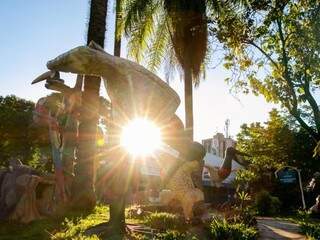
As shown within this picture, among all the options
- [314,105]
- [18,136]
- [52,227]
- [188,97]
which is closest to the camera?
[52,227]

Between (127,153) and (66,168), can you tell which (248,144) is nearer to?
(66,168)

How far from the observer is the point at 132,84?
24.9ft

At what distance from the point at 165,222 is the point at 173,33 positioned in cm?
1043

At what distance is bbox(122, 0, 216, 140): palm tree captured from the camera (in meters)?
17.2

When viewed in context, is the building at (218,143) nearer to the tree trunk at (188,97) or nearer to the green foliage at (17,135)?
the green foliage at (17,135)

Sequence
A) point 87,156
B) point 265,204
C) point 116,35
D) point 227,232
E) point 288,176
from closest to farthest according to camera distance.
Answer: point 227,232 → point 87,156 → point 116,35 → point 265,204 → point 288,176

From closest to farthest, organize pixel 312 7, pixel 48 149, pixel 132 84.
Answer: pixel 132 84 < pixel 312 7 < pixel 48 149

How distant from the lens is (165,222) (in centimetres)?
957

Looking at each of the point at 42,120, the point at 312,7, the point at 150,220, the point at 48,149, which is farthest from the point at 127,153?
the point at 48,149

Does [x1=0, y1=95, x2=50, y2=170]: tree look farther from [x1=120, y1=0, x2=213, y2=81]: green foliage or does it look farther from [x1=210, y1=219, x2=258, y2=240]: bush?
[x1=210, y1=219, x2=258, y2=240]: bush

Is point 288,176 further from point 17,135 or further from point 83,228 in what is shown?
point 17,135

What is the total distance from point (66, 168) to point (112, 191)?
561 cm

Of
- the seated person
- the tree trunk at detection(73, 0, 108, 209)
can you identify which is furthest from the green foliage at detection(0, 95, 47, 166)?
the seated person

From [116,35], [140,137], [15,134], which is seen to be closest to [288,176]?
[116,35]
